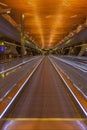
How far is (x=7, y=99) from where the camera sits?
10.9 meters

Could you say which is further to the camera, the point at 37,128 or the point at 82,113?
the point at 82,113

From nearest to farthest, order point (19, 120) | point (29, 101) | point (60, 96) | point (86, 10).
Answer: point (19, 120) < point (29, 101) < point (60, 96) < point (86, 10)

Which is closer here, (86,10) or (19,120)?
(19,120)

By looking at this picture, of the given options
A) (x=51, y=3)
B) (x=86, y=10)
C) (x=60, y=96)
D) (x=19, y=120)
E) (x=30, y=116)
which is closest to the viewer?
(x=19, y=120)

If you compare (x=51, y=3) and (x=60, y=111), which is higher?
(x=51, y=3)

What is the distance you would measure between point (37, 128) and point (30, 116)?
5.33 ft

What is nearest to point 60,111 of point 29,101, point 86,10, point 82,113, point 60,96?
point 82,113

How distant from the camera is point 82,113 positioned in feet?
28.0

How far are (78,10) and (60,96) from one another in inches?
1368

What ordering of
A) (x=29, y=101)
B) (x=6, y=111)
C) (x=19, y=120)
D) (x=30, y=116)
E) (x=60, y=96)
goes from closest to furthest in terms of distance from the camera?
(x=19, y=120), (x=30, y=116), (x=6, y=111), (x=29, y=101), (x=60, y=96)

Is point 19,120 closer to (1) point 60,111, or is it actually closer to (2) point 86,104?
(1) point 60,111

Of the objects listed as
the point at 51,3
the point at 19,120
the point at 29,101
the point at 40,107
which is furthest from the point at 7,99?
the point at 51,3

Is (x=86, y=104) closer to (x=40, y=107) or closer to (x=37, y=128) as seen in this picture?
(x=40, y=107)

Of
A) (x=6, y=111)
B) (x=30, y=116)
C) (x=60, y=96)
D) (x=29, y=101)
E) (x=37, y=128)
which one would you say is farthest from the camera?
(x=60, y=96)
